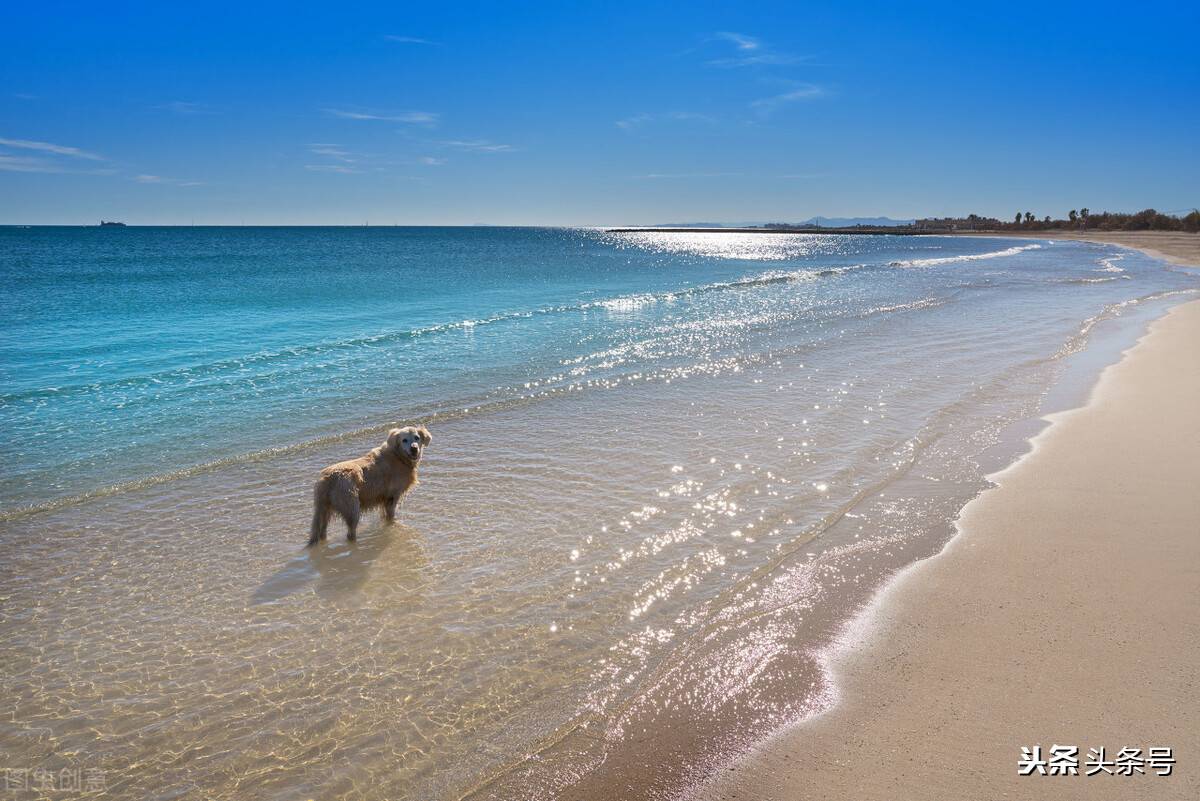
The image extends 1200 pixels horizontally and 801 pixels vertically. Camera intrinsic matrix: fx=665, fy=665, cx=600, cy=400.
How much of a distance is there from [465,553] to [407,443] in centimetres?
142

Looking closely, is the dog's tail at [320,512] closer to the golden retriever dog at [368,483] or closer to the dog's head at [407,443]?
the golden retriever dog at [368,483]

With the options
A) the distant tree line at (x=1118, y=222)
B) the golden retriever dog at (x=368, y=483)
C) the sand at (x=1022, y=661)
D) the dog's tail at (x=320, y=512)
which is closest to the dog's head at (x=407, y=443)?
the golden retriever dog at (x=368, y=483)

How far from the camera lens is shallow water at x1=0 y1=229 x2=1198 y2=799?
172 inches

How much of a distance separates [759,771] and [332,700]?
297cm

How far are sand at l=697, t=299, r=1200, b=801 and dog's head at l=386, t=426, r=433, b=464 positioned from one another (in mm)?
4811

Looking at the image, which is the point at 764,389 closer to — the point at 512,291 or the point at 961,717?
the point at 961,717

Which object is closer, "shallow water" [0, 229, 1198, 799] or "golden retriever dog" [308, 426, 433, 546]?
"shallow water" [0, 229, 1198, 799]

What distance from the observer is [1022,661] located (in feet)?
15.6

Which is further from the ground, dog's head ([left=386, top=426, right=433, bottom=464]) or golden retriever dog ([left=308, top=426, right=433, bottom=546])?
dog's head ([left=386, top=426, right=433, bottom=464])

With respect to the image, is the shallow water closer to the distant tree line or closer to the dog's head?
the dog's head

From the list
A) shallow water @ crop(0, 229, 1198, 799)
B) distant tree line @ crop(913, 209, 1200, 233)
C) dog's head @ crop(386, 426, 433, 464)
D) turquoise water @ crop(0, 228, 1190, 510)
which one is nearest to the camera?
shallow water @ crop(0, 229, 1198, 799)

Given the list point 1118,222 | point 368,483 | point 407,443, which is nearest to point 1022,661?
point 407,443

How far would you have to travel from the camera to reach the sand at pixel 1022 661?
3783mm

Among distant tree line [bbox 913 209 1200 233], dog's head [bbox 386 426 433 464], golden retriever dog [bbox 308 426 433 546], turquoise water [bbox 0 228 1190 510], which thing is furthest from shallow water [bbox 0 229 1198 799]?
distant tree line [bbox 913 209 1200 233]
